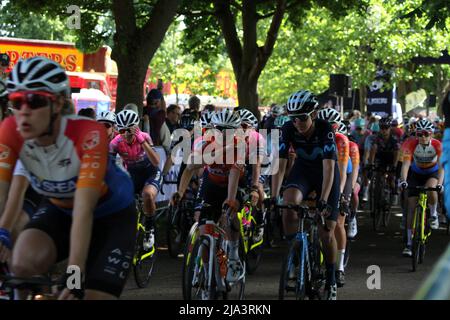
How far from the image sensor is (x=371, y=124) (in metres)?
27.7

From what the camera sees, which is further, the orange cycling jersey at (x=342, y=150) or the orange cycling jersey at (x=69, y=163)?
the orange cycling jersey at (x=342, y=150)

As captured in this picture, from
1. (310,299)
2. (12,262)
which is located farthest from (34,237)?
(310,299)

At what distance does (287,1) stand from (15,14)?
797cm

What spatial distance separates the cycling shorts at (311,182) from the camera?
9.01 m

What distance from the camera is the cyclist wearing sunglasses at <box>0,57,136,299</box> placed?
4512mm

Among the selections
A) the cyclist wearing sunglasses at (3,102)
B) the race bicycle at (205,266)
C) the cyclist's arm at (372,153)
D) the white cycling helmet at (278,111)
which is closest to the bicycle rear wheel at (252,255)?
the race bicycle at (205,266)

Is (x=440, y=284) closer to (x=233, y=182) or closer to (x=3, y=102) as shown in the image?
(x=3, y=102)

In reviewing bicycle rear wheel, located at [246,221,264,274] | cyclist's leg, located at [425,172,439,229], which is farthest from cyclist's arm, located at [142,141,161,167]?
cyclist's leg, located at [425,172,439,229]

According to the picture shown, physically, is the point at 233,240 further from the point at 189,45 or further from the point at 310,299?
the point at 189,45

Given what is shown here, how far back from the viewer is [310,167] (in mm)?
9078

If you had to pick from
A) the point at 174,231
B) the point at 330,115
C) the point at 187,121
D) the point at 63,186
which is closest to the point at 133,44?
the point at 187,121

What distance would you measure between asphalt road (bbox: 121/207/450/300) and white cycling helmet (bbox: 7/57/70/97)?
198 inches

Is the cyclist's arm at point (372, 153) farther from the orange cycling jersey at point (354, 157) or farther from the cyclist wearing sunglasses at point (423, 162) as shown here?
the orange cycling jersey at point (354, 157)

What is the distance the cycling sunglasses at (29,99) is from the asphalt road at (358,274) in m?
5.10
